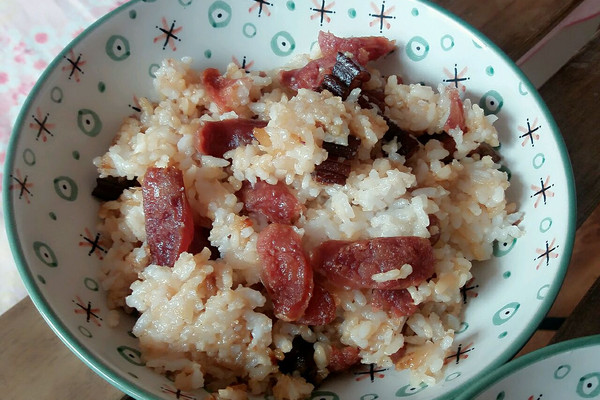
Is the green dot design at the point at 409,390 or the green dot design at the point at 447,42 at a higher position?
the green dot design at the point at 447,42

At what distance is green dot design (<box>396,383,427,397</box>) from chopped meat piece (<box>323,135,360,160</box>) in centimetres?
64

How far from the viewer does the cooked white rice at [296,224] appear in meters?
1.45

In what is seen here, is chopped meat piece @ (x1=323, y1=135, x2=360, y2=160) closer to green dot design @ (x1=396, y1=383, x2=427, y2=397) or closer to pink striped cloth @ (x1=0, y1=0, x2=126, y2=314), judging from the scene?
green dot design @ (x1=396, y1=383, x2=427, y2=397)

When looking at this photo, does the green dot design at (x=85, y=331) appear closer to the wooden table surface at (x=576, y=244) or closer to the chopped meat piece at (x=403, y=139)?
the wooden table surface at (x=576, y=244)

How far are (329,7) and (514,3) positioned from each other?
0.88m

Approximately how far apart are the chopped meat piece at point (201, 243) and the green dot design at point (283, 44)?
0.76 metres

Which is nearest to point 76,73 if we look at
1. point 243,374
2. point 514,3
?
point 243,374

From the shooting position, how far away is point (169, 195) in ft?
5.11

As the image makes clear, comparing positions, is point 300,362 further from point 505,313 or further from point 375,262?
point 505,313

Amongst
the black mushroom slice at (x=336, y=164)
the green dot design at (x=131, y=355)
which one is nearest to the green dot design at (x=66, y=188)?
the green dot design at (x=131, y=355)

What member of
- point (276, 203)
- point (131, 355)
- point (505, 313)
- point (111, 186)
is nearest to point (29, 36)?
point (111, 186)

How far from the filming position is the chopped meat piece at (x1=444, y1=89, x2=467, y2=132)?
1.76 meters

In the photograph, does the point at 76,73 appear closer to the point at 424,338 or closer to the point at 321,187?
the point at 321,187

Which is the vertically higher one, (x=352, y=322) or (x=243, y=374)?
(x=352, y=322)
